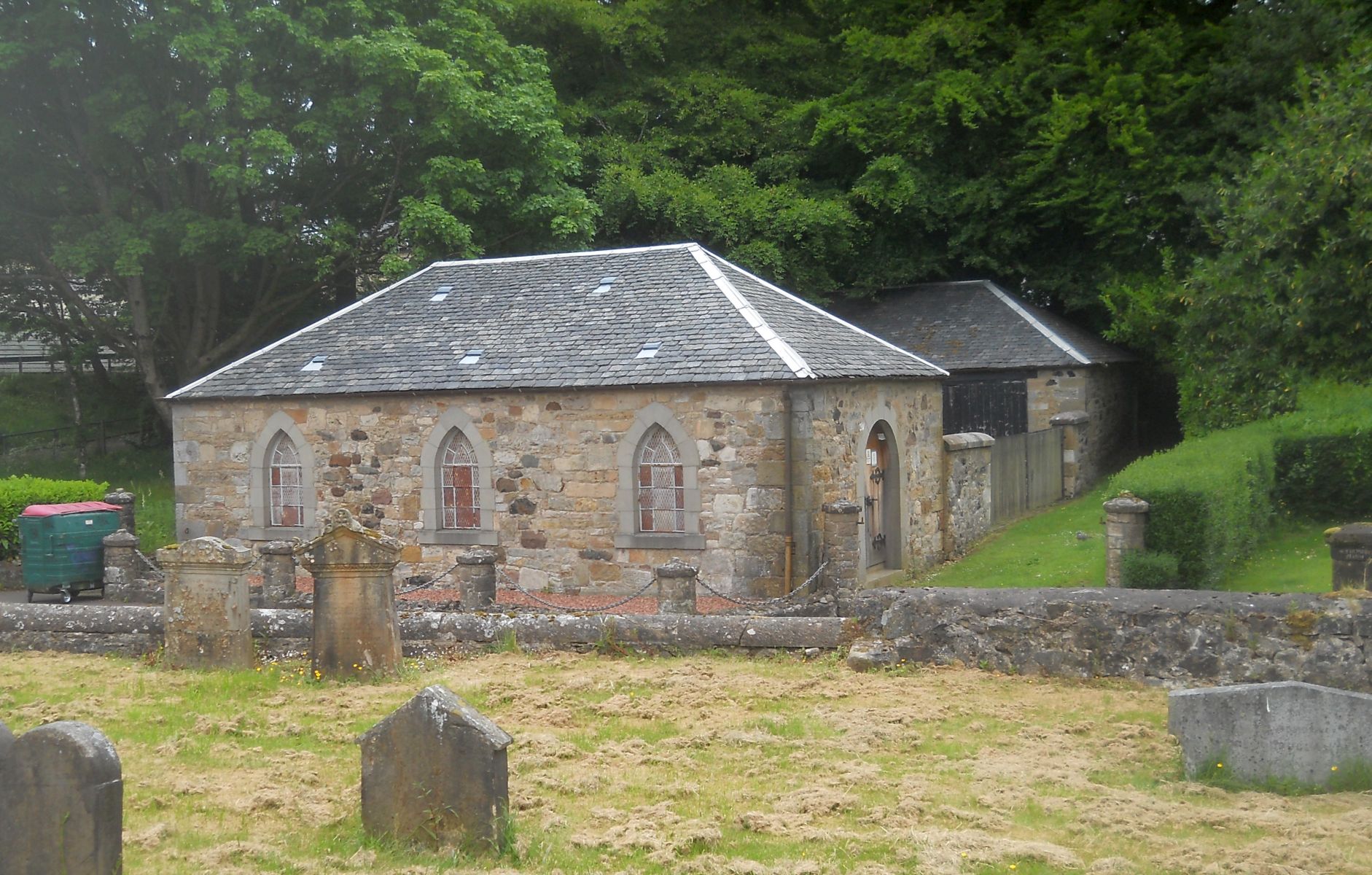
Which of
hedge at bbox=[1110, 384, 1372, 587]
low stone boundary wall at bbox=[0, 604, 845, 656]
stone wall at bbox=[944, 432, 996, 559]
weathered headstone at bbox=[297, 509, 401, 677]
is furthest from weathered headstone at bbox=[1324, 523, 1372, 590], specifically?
weathered headstone at bbox=[297, 509, 401, 677]

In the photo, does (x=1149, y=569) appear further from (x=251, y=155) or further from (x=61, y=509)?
(x=251, y=155)

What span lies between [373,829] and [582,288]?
Answer: 1491cm

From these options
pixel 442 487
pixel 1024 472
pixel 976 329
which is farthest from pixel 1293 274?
pixel 442 487

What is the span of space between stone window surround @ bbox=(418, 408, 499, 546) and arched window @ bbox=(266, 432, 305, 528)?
2419 millimetres

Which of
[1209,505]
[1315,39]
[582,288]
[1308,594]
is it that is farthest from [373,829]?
[1315,39]

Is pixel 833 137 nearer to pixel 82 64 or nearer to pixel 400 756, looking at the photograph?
pixel 82 64

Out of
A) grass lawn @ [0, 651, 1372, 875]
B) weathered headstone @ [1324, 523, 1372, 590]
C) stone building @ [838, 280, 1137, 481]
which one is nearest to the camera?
grass lawn @ [0, 651, 1372, 875]

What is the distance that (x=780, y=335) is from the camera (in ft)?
59.0

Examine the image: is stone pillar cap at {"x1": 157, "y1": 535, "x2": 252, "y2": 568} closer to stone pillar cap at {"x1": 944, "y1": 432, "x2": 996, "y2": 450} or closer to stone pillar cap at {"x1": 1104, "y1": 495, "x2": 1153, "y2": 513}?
stone pillar cap at {"x1": 1104, "y1": 495, "x2": 1153, "y2": 513}

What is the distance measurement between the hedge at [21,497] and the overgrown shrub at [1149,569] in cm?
1637

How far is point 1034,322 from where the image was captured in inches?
1166

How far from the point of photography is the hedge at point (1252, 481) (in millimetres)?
15102

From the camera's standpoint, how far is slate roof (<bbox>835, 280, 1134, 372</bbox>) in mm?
28531

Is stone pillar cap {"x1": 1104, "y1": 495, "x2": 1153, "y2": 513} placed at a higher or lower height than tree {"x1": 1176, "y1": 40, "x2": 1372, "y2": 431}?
lower
